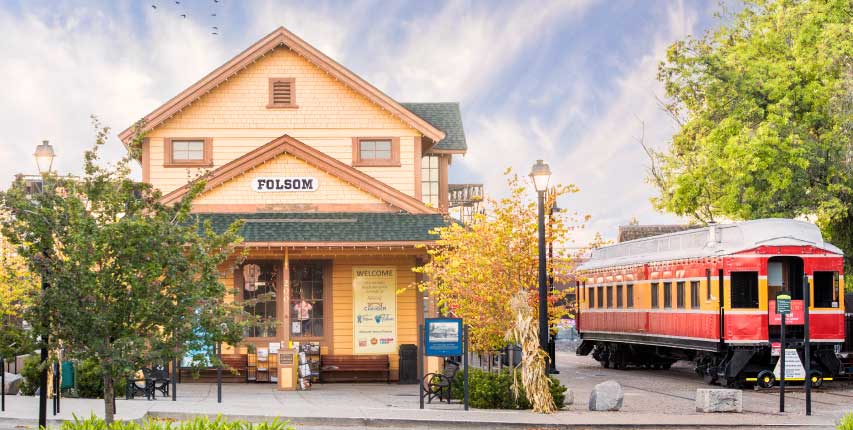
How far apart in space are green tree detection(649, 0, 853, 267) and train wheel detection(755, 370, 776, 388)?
9.06m

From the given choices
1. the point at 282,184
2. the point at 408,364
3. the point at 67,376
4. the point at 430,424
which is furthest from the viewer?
the point at 282,184

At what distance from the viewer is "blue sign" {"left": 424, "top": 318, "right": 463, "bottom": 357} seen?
22.8m

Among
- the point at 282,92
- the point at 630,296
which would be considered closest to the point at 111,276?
the point at 282,92

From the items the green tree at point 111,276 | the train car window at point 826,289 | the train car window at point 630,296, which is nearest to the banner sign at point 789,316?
the train car window at point 826,289

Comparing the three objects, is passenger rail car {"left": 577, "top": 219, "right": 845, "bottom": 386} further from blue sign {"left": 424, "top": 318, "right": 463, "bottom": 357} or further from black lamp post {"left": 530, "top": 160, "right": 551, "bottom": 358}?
blue sign {"left": 424, "top": 318, "right": 463, "bottom": 357}

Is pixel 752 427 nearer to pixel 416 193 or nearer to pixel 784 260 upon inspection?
pixel 784 260

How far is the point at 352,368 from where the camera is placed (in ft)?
97.8

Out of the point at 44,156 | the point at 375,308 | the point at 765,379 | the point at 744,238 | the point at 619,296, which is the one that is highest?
the point at 44,156

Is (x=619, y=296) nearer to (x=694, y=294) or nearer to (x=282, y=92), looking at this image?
(x=694, y=294)

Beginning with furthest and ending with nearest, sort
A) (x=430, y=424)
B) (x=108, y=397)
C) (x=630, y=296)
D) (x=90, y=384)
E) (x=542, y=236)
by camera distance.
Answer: (x=630, y=296), (x=90, y=384), (x=542, y=236), (x=430, y=424), (x=108, y=397)

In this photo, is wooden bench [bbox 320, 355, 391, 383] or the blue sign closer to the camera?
the blue sign

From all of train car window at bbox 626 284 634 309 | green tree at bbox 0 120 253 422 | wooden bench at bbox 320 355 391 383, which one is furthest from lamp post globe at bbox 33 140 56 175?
train car window at bbox 626 284 634 309

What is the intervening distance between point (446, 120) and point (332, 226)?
914 centimetres

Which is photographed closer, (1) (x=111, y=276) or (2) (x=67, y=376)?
(1) (x=111, y=276)
